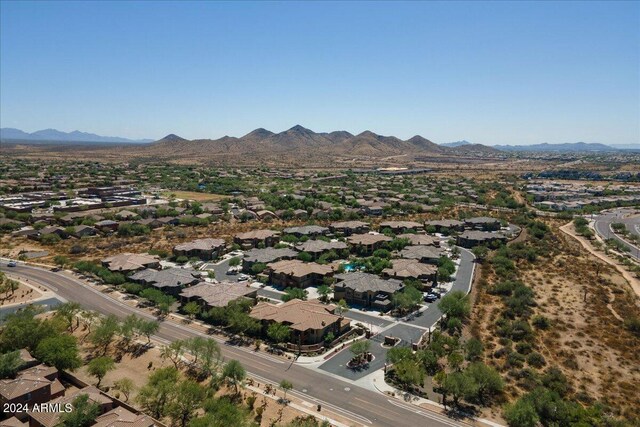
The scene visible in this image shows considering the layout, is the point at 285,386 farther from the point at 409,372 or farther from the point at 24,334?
the point at 24,334

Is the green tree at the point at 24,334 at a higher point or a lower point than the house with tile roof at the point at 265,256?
higher

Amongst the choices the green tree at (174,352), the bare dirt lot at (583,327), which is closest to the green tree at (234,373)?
the green tree at (174,352)

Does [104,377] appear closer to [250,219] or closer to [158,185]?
[250,219]

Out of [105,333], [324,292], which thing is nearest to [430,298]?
[324,292]

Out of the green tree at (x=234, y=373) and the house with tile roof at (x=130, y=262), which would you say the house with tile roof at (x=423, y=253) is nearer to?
the house with tile roof at (x=130, y=262)

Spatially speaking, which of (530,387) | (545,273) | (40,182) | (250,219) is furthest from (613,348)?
(40,182)
